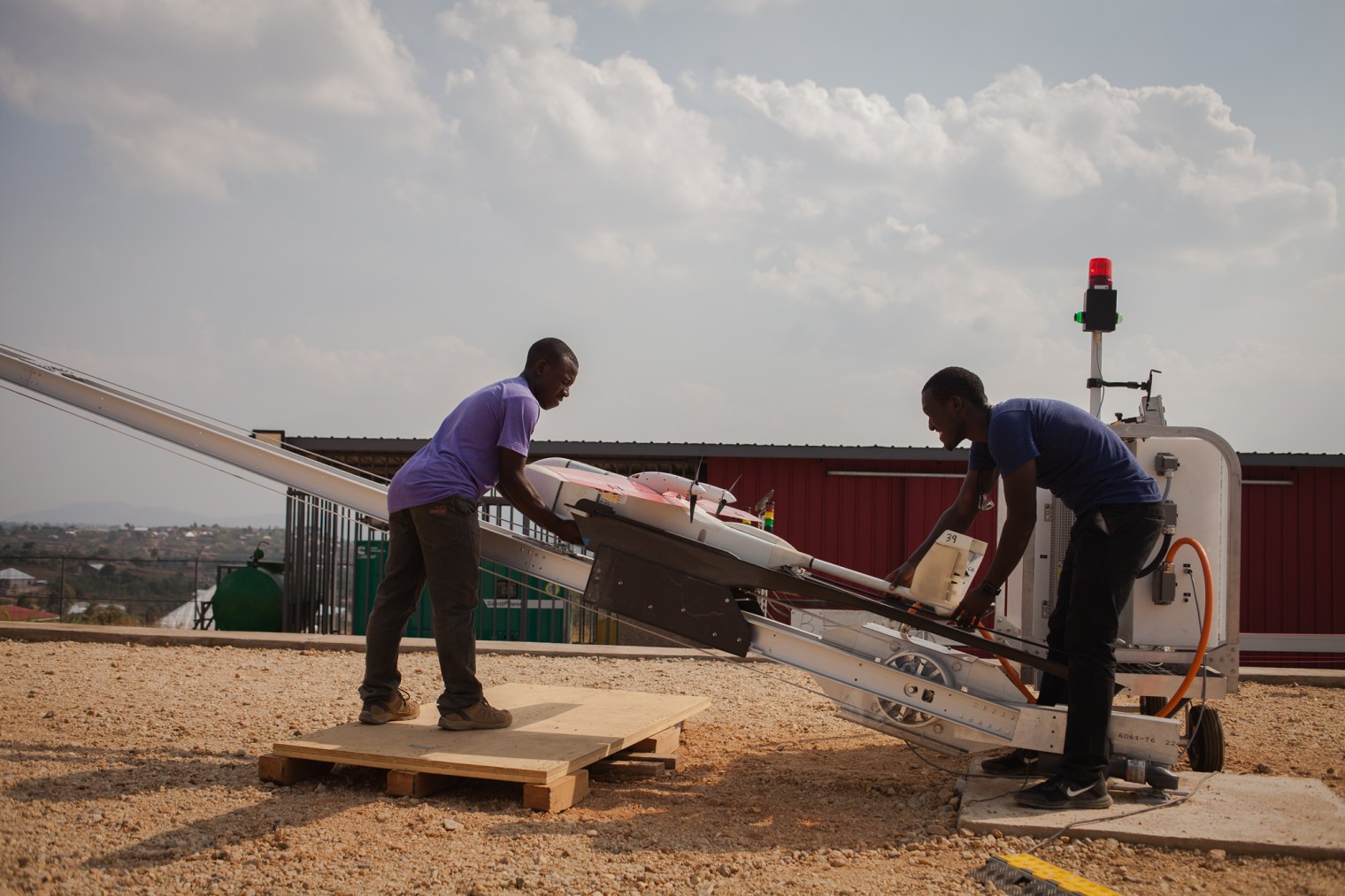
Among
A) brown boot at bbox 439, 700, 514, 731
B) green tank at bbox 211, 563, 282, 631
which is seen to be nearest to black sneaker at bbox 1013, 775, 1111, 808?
brown boot at bbox 439, 700, 514, 731

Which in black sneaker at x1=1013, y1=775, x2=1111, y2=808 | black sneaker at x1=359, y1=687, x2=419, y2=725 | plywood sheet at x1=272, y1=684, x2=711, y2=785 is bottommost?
black sneaker at x1=1013, y1=775, x2=1111, y2=808

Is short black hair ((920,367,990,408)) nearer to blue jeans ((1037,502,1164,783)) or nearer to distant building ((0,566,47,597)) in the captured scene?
blue jeans ((1037,502,1164,783))

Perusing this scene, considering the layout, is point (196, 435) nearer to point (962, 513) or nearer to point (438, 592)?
point (438, 592)

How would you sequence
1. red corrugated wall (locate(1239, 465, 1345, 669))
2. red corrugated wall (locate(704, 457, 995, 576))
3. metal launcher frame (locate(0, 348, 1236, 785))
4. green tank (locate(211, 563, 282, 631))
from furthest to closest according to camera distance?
red corrugated wall (locate(704, 457, 995, 576))
red corrugated wall (locate(1239, 465, 1345, 669))
green tank (locate(211, 563, 282, 631))
metal launcher frame (locate(0, 348, 1236, 785))

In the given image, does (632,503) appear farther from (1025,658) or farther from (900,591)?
(1025,658)

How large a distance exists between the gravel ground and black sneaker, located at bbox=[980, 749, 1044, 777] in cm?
24

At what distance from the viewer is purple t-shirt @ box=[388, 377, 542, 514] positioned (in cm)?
461

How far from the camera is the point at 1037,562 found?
584 centimetres

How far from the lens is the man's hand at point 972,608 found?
4.20 m

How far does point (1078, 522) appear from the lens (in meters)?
4.43

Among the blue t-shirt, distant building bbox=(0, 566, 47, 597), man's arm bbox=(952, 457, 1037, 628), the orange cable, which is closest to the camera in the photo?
man's arm bbox=(952, 457, 1037, 628)

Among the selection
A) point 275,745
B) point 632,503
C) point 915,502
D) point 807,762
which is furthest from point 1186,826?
point 915,502

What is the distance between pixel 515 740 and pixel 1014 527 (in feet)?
7.88

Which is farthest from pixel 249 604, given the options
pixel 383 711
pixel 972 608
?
pixel 972 608
